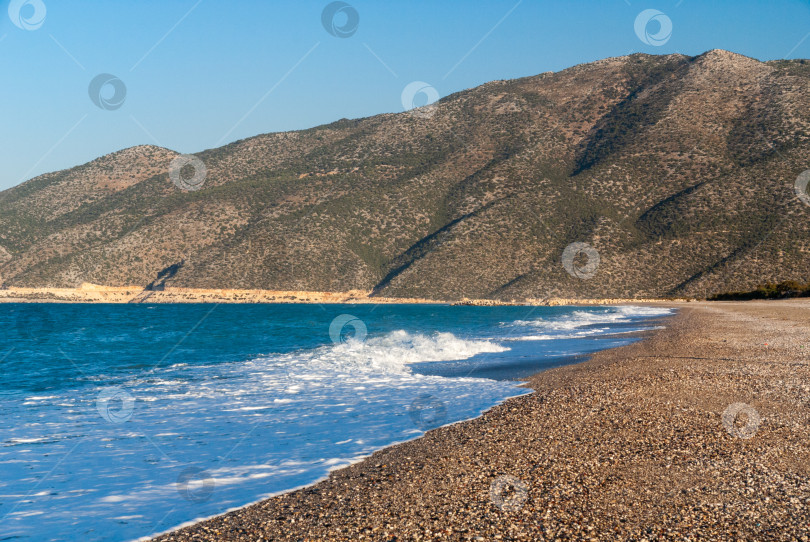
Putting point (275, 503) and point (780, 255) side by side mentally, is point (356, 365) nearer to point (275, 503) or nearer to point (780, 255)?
point (275, 503)

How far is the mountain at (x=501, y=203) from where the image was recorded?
83.9m

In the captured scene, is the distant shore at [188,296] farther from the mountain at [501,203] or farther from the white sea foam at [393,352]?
the white sea foam at [393,352]

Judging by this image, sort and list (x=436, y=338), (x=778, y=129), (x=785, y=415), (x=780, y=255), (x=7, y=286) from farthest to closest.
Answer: (x=7, y=286) → (x=778, y=129) → (x=780, y=255) → (x=436, y=338) → (x=785, y=415)

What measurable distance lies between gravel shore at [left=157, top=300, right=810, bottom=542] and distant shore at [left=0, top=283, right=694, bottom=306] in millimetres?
76685

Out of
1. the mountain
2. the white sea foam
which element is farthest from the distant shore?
the white sea foam

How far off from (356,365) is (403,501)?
1755cm

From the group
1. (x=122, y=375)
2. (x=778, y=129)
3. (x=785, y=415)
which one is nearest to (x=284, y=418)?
(x=785, y=415)

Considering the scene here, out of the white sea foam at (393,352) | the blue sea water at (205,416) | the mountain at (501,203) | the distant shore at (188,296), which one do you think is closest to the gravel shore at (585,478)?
the blue sea water at (205,416)

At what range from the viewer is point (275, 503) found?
7805 millimetres

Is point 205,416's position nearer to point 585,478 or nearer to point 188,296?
point 585,478

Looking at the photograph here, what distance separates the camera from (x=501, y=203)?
9575 cm

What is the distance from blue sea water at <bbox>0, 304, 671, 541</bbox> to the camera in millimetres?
8203

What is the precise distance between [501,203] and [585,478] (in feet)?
294

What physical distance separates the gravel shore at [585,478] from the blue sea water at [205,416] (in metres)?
A: 1.03
